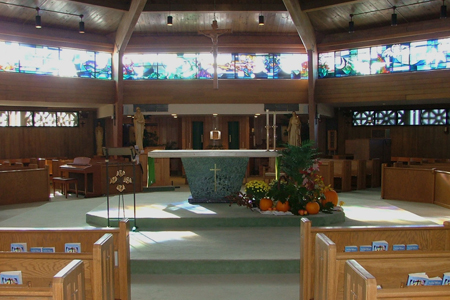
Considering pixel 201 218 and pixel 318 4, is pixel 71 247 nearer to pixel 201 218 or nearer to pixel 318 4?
pixel 201 218

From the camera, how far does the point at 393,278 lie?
2713 mm

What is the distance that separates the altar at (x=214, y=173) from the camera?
789cm

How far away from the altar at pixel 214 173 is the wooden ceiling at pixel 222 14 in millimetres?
7289

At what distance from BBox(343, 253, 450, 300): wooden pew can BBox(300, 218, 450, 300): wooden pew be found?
3.26 feet

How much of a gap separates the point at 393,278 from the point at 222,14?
1311cm

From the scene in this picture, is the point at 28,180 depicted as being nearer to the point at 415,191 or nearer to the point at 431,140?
the point at 415,191

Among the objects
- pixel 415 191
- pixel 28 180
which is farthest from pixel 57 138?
pixel 415 191

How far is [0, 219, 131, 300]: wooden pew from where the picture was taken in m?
3.63

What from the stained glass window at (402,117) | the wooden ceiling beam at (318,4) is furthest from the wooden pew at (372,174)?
the wooden ceiling beam at (318,4)

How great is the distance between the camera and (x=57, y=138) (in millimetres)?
18438

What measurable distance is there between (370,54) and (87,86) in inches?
377

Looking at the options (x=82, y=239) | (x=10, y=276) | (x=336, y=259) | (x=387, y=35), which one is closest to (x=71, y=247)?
(x=82, y=239)

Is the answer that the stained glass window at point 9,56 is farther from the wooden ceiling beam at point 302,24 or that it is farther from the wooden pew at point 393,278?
the wooden pew at point 393,278

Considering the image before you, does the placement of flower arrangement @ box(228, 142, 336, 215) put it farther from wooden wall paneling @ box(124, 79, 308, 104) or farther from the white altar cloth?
wooden wall paneling @ box(124, 79, 308, 104)
